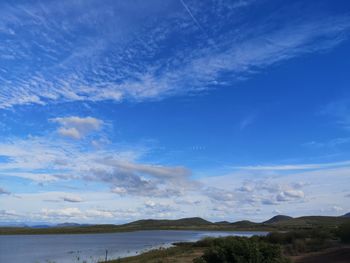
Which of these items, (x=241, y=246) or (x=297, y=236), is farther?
(x=297, y=236)

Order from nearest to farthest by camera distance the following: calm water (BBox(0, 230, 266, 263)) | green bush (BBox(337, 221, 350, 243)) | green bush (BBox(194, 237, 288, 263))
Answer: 1. green bush (BBox(194, 237, 288, 263))
2. green bush (BBox(337, 221, 350, 243))
3. calm water (BBox(0, 230, 266, 263))

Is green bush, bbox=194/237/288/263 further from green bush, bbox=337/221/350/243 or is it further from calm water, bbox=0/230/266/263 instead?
green bush, bbox=337/221/350/243

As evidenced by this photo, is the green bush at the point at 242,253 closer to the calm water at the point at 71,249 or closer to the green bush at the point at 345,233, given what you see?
the calm water at the point at 71,249

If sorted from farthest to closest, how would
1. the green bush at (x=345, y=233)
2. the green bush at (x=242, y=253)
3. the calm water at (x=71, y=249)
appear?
the calm water at (x=71, y=249) < the green bush at (x=345, y=233) < the green bush at (x=242, y=253)

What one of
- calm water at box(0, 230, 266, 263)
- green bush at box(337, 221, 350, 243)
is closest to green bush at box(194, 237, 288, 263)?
calm water at box(0, 230, 266, 263)

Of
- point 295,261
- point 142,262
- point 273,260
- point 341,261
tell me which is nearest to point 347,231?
point 295,261

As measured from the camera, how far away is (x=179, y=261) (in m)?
38.6

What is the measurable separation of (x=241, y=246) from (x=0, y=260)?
144 ft

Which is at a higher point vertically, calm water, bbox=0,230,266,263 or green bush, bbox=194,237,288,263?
calm water, bbox=0,230,266,263

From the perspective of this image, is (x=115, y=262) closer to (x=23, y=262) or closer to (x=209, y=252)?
(x=23, y=262)

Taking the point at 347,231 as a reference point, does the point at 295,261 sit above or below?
below

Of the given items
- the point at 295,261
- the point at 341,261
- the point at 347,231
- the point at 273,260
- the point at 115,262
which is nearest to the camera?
the point at 273,260

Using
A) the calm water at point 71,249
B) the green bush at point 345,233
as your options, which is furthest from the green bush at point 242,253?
the green bush at point 345,233

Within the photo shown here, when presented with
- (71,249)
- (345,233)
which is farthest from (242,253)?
(71,249)
